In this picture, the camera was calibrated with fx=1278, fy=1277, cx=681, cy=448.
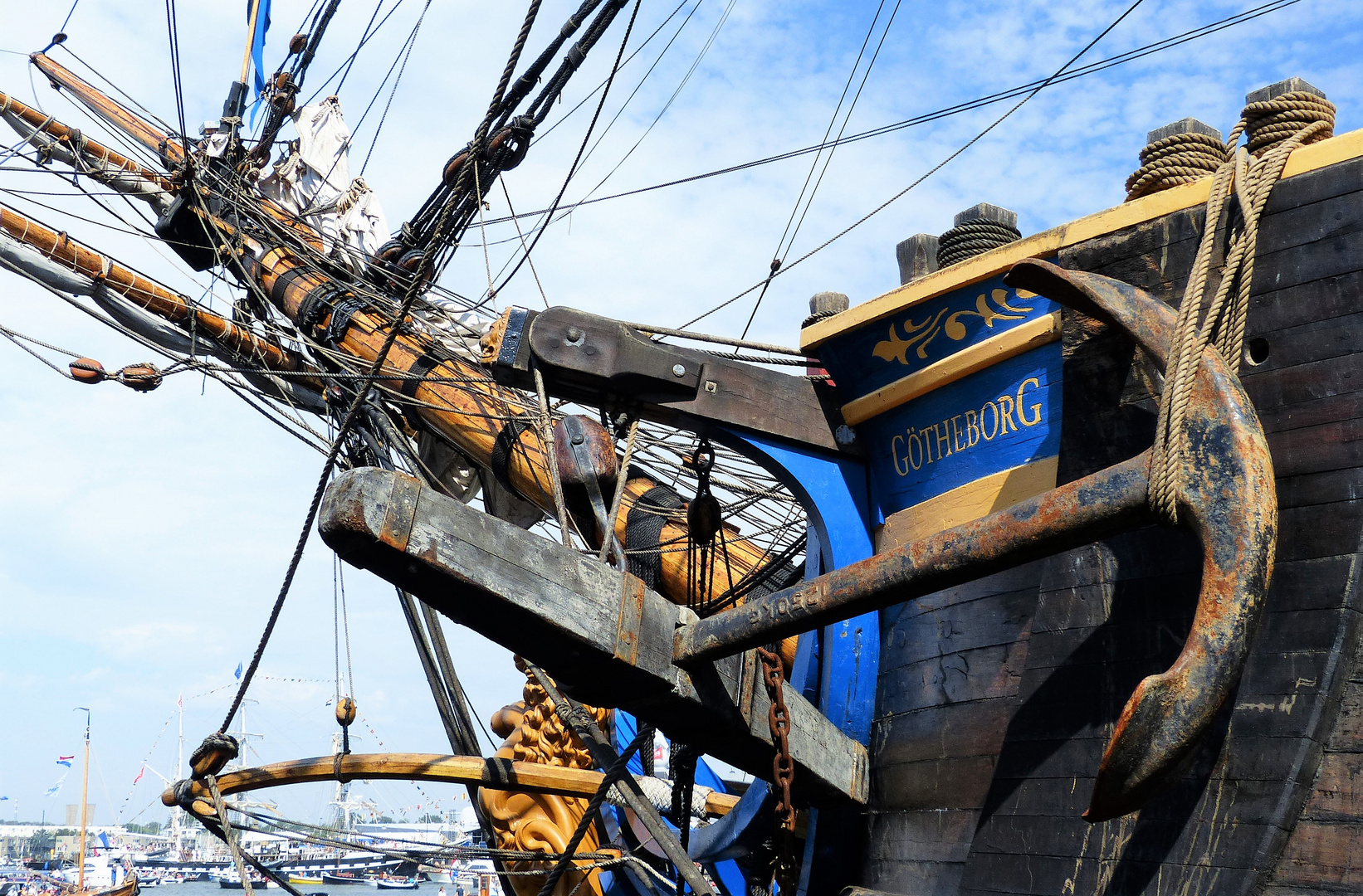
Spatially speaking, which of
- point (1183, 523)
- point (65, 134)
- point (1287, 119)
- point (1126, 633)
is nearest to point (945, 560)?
point (1183, 523)

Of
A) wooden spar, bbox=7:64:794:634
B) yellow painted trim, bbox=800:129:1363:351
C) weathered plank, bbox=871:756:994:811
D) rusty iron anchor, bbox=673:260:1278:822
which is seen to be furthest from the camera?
wooden spar, bbox=7:64:794:634

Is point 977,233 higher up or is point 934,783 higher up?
point 977,233

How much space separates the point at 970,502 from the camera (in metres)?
4.51

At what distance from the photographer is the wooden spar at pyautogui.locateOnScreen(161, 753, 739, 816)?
5.25 m

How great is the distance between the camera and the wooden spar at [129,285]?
8.92 metres

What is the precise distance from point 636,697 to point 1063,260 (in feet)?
6.25

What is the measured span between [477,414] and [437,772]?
64.9 inches

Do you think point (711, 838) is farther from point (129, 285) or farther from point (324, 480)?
point (129, 285)

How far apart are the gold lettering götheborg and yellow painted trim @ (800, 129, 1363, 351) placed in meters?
0.43

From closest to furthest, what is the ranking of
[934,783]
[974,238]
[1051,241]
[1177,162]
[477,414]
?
[1177,162]
[1051,241]
[934,783]
[974,238]
[477,414]

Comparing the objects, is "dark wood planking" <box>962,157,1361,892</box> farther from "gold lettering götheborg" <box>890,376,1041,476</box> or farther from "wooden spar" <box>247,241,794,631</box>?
"wooden spar" <box>247,241,794,631</box>

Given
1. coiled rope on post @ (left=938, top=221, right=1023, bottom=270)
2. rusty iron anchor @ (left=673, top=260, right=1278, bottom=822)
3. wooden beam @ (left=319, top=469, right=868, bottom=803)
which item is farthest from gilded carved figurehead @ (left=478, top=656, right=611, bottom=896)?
rusty iron anchor @ (left=673, top=260, right=1278, bottom=822)

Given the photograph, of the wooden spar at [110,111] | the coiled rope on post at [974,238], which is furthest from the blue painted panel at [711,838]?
the wooden spar at [110,111]

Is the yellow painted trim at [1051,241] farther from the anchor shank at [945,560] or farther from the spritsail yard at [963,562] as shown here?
the anchor shank at [945,560]
